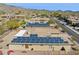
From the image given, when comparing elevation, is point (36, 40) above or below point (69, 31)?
below

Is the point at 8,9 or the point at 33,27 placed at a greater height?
the point at 8,9

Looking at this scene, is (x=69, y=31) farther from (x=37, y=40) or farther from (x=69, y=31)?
(x=37, y=40)

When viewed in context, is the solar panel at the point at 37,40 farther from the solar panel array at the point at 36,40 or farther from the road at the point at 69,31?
the road at the point at 69,31

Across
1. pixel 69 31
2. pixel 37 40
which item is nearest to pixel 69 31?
pixel 69 31

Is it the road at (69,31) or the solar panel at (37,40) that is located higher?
the road at (69,31)

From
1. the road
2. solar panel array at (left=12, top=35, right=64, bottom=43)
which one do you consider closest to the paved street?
the road

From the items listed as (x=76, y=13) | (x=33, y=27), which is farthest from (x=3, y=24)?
(x=76, y=13)

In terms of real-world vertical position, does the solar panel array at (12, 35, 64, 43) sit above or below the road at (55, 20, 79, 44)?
below

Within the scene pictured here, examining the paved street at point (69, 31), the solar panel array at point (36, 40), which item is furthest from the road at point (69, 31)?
the solar panel array at point (36, 40)

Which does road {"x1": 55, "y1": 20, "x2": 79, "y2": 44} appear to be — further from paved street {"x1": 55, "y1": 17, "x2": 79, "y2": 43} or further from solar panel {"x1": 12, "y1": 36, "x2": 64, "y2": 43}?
solar panel {"x1": 12, "y1": 36, "x2": 64, "y2": 43}

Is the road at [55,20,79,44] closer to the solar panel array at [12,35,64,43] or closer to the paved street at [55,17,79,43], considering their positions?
the paved street at [55,17,79,43]
